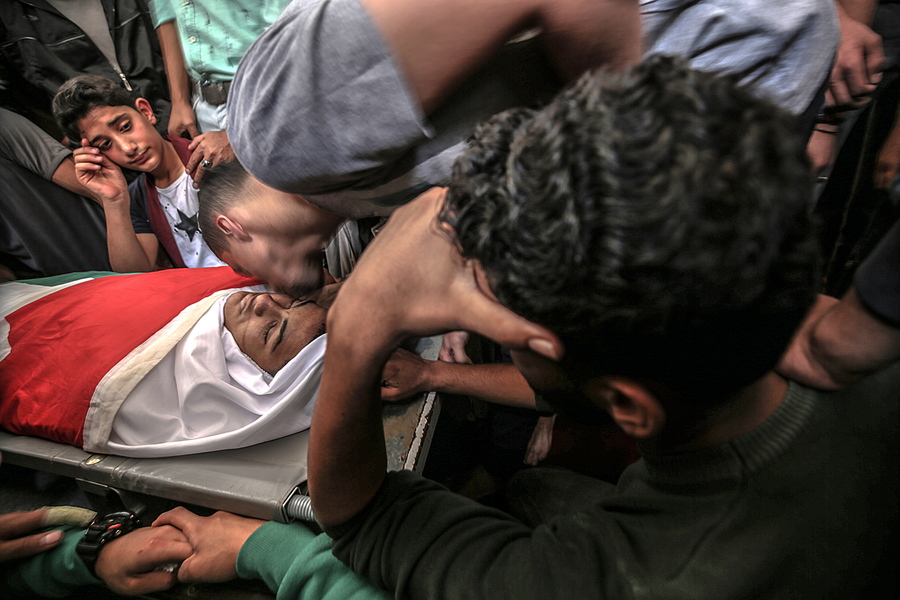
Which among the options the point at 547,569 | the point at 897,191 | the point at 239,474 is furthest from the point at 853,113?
the point at 239,474

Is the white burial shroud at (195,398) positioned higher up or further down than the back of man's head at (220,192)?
further down

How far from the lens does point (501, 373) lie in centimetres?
132

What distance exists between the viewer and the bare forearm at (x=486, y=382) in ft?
4.17

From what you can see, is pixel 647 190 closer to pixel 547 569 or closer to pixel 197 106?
pixel 547 569

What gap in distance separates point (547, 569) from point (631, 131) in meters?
0.53

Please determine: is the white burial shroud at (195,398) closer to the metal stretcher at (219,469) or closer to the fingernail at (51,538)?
the metal stretcher at (219,469)

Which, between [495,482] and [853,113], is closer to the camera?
[853,113]

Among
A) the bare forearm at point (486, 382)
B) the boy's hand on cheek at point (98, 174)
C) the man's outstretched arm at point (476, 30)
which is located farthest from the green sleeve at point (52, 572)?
the boy's hand on cheek at point (98, 174)

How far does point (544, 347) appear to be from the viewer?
504 millimetres

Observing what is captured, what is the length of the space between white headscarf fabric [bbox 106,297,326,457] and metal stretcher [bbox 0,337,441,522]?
4 centimetres

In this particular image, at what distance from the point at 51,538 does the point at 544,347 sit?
1409mm

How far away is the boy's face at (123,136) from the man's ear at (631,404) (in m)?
2.34

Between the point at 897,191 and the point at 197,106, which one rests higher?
the point at 197,106

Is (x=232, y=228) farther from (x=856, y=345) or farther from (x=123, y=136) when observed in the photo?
(x=856, y=345)
